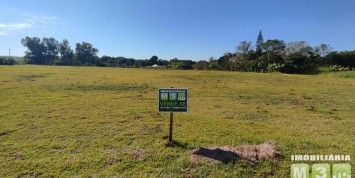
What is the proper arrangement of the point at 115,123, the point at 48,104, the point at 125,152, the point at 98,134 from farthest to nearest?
the point at 48,104 → the point at 115,123 → the point at 98,134 → the point at 125,152

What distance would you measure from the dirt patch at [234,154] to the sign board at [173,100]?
38.2 inches

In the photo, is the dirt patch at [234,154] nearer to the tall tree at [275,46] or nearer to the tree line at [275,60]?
the tree line at [275,60]

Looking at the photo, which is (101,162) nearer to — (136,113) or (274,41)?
(136,113)

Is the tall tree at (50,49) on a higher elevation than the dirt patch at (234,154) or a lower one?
higher

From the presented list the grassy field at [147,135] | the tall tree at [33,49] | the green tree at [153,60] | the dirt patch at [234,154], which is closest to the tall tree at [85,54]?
the tall tree at [33,49]

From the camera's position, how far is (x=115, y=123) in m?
7.29

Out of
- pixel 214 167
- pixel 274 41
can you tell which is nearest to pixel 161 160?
pixel 214 167

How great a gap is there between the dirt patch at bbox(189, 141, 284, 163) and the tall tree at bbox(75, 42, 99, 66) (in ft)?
336

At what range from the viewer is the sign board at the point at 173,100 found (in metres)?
5.28

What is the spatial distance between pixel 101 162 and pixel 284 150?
377 cm

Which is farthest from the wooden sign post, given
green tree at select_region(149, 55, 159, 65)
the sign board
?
green tree at select_region(149, 55, 159, 65)

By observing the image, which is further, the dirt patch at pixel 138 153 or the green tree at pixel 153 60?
the green tree at pixel 153 60

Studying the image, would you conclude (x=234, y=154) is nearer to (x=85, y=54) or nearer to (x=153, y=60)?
(x=153, y=60)

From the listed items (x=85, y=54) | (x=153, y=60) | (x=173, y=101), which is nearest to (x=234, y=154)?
(x=173, y=101)
